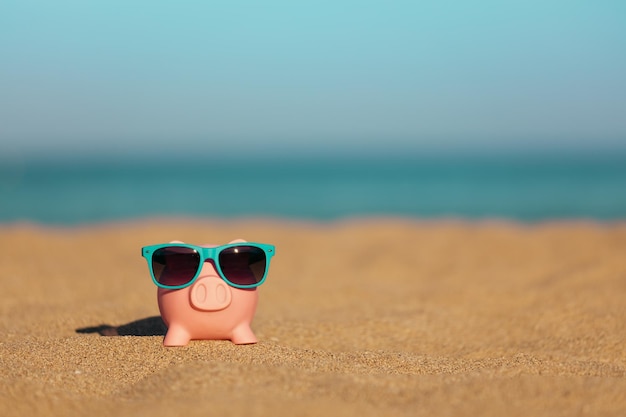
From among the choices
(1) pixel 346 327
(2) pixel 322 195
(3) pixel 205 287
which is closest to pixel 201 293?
(3) pixel 205 287

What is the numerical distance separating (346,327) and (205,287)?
1.62 meters

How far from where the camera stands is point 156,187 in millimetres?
33219

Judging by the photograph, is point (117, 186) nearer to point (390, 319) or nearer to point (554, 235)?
point (554, 235)

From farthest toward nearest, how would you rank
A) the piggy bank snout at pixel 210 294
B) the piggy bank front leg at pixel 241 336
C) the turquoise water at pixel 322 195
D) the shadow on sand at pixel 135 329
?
the turquoise water at pixel 322 195 → the shadow on sand at pixel 135 329 → the piggy bank front leg at pixel 241 336 → the piggy bank snout at pixel 210 294

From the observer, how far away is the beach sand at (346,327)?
2.84 meters

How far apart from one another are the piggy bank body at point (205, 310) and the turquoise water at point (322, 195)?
15140 mm

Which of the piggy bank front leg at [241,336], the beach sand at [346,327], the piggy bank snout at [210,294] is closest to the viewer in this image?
the beach sand at [346,327]

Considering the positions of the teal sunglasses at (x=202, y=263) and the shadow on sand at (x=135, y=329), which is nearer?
the teal sunglasses at (x=202, y=263)

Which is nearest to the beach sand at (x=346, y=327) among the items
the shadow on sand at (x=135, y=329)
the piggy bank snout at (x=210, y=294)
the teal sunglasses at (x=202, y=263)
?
the shadow on sand at (x=135, y=329)

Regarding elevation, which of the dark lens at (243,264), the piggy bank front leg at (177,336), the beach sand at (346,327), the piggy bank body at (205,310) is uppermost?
the dark lens at (243,264)

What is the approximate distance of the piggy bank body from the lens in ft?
11.9

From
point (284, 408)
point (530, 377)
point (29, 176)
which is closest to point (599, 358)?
point (530, 377)

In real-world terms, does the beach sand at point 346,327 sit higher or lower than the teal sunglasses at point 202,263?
lower

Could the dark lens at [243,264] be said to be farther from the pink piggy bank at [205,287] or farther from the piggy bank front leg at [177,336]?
the piggy bank front leg at [177,336]
